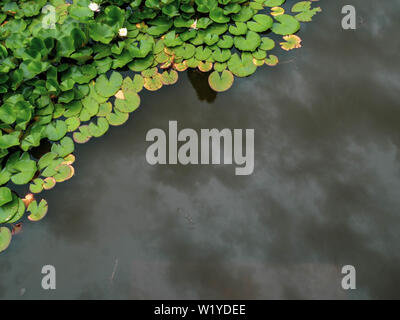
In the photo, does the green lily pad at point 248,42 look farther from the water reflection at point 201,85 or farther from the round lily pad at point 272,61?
the water reflection at point 201,85

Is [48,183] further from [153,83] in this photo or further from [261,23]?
[261,23]

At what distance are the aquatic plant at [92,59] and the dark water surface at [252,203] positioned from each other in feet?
0.47

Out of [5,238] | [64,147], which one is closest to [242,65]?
[64,147]

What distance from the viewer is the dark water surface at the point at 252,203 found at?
205cm

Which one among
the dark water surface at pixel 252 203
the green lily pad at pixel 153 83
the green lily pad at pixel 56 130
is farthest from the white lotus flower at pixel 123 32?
the green lily pad at pixel 56 130

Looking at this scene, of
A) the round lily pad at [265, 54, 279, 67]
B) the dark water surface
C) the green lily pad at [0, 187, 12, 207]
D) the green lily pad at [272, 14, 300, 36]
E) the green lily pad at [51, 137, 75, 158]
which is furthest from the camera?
the green lily pad at [272, 14, 300, 36]

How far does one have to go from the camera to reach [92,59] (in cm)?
281

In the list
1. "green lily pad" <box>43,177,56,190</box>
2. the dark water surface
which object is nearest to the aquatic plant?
"green lily pad" <box>43,177,56,190</box>

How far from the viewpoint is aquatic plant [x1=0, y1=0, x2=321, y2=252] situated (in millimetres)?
2365

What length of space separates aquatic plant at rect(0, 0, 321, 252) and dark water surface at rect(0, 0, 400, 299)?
5.6 inches

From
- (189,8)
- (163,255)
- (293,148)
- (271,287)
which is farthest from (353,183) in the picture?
(189,8)

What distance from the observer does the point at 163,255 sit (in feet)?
7.05

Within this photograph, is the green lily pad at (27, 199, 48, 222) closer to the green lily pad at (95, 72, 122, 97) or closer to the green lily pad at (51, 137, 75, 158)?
the green lily pad at (51, 137, 75, 158)
